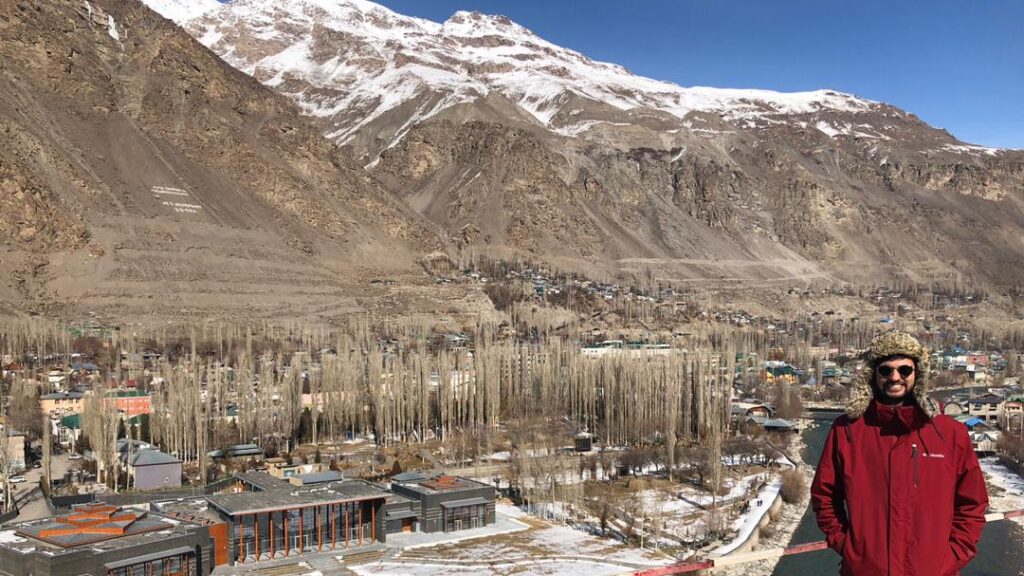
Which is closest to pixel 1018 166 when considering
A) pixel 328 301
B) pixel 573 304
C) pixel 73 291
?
pixel 573 304

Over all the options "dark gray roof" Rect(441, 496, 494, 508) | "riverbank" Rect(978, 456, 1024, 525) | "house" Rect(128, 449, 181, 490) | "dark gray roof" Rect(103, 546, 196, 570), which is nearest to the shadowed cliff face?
"riverbank" Rect(978, 456, 1024, 525)

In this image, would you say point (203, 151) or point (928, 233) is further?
point (928, 233)

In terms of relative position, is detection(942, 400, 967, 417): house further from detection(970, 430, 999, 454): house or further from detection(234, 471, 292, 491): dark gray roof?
detection(234, 471, 292, 491): dark gray roof

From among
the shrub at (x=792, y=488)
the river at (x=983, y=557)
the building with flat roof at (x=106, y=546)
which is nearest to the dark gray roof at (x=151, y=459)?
the building with flat roof at (x=106, y=546)

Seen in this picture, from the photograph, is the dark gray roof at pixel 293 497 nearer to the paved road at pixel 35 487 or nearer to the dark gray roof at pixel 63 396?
the paved road at pixel 35 487

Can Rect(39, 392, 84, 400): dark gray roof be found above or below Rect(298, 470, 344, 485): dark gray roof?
above

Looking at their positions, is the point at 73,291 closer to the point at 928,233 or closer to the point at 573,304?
the point at 573,304
